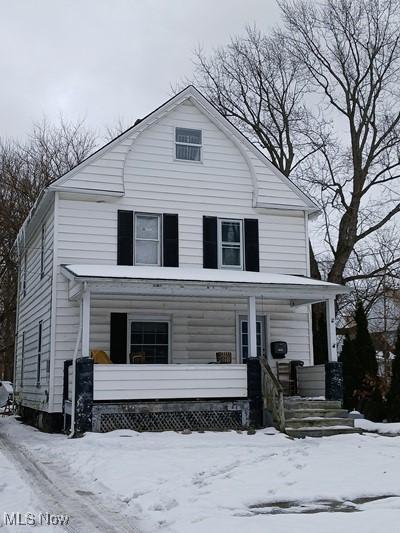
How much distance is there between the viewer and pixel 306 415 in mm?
13797

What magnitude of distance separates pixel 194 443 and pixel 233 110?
2152 centimetres

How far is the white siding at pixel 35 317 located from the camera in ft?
52.5

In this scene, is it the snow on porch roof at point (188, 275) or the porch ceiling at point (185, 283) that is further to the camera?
the snow on porch roof at point (188, 275)

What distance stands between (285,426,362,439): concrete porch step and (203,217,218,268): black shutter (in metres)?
4.98

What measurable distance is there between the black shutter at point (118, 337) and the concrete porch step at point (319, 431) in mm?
4426

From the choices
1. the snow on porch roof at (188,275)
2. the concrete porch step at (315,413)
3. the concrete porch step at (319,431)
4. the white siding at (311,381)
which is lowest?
the concrete porch step at (319,431)

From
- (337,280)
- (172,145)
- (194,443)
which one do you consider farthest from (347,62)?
(194,443)

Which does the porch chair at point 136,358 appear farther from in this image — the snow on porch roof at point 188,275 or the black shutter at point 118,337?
the snow on porch roof at point 188,275

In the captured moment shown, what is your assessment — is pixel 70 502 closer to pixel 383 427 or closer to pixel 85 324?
pixel 85 324

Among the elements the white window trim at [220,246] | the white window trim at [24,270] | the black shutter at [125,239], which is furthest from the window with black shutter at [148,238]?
the white window trim at [24,270]

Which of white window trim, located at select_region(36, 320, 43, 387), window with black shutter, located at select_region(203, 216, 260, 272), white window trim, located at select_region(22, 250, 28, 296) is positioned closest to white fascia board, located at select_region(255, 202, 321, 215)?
window with black shutter, located at select_region(203, 216, 260, 272)

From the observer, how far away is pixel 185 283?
13758mm

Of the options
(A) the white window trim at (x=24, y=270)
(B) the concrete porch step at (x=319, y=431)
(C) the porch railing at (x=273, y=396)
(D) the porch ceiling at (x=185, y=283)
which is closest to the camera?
(B) the concrete porch step at (x=319, y=431)

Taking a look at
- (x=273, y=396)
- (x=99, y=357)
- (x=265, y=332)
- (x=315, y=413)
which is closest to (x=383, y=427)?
(x=315, y=413)
